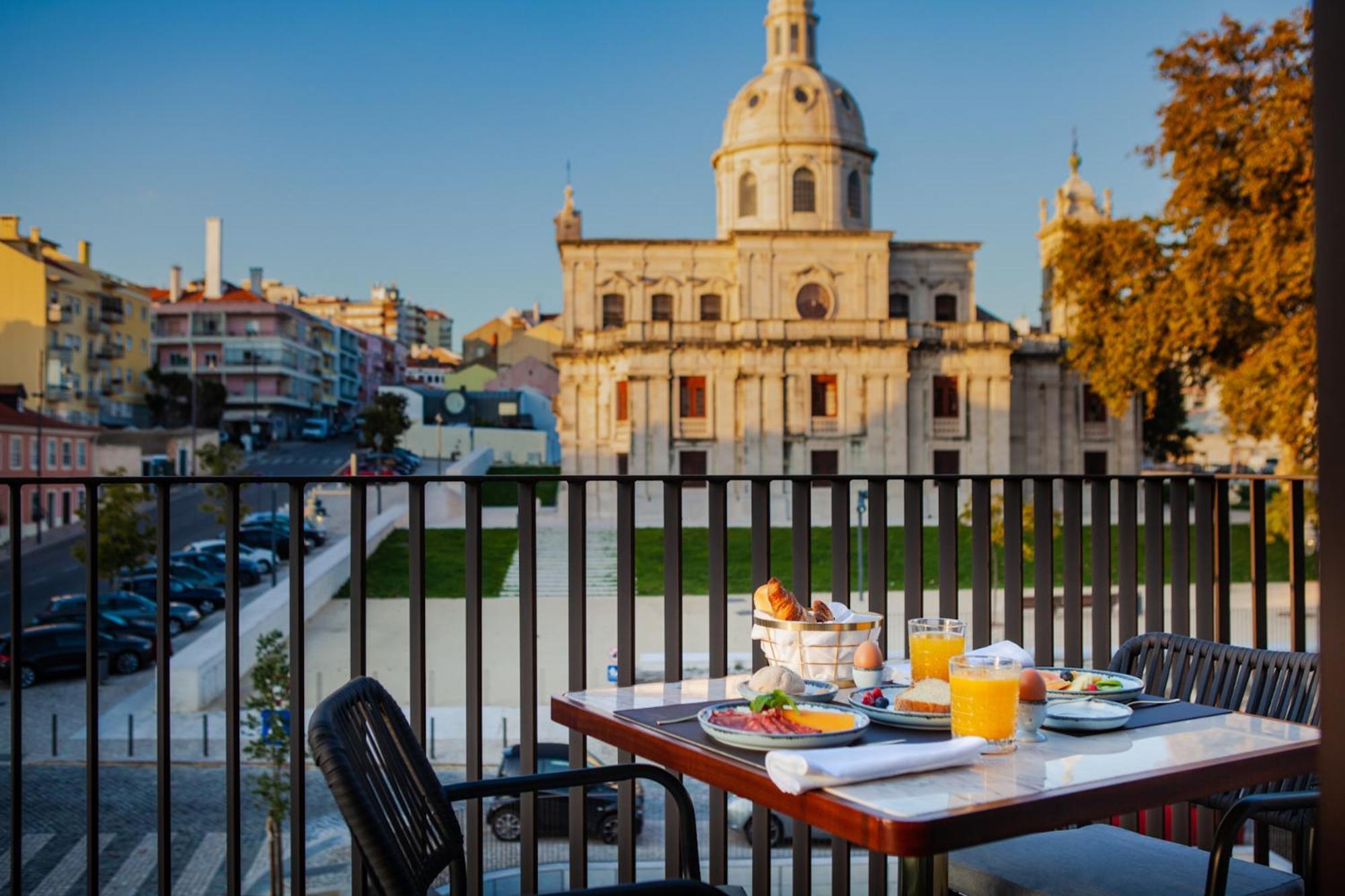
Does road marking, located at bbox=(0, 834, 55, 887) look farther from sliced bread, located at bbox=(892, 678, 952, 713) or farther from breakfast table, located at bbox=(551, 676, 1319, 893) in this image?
sliced bread, located at bbox=(892, 678, 952, 713)

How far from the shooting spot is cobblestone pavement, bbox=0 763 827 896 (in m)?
14.1

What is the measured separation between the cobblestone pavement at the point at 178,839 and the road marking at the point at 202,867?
0.02 metres

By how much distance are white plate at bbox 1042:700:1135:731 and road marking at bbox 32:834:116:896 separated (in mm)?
14330

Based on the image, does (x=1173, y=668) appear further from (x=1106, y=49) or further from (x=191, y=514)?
(x=1106, y=49)

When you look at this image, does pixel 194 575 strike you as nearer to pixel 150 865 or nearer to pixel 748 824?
pixel 150 865

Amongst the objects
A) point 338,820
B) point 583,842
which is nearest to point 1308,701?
point 583,842

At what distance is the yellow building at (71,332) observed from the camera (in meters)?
55.5

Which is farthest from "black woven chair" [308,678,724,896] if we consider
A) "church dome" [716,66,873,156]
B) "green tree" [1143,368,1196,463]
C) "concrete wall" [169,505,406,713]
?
"church dome" [716,66,873,156]

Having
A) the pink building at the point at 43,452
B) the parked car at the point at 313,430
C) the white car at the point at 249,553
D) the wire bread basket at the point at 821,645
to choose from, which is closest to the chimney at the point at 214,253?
the parked car at the point at 313,430

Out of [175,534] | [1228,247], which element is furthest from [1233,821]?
[175,534]

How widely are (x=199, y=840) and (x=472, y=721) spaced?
46.3 ft

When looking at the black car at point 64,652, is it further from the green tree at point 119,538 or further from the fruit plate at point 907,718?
the fruit plate at point 907,718

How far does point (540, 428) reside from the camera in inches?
2972

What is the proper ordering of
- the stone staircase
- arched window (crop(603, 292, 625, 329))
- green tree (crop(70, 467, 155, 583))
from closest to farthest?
the stone staircase, green tree (crop(70, 467, 155, 583)), arched window (crop(603, 292, 625, 329))
